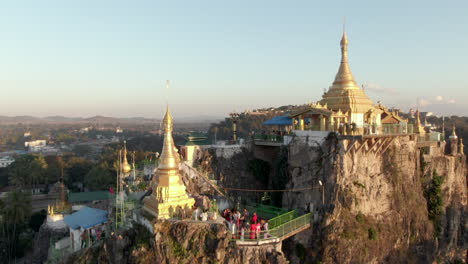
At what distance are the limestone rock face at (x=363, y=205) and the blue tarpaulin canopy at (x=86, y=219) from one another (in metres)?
13.5

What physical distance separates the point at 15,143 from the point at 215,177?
172m

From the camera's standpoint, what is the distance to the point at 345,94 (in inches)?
925

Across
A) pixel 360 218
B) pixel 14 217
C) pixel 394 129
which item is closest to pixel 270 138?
pixel 394 129

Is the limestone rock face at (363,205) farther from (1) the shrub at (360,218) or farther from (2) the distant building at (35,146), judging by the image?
(2) the distant building at (35,146)

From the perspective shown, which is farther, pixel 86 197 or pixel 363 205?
pixel 86 197

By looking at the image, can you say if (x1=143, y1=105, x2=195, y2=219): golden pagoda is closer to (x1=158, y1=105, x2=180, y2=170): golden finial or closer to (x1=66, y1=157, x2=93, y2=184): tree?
(x1=158, y1=105, x2=180, y2=170): golden finial

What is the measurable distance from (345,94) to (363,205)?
26.4 feet

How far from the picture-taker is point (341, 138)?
20.1m

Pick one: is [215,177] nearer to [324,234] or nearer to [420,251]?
[324,234]

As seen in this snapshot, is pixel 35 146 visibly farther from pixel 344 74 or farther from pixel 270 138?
pixel 344 74

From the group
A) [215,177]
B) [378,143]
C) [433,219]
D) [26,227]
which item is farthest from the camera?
[26,227]

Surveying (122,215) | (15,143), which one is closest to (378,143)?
(122,215)

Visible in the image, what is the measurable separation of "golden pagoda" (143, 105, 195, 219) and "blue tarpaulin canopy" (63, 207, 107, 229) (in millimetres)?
7921

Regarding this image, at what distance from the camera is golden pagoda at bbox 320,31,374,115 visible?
22938 millimetres
